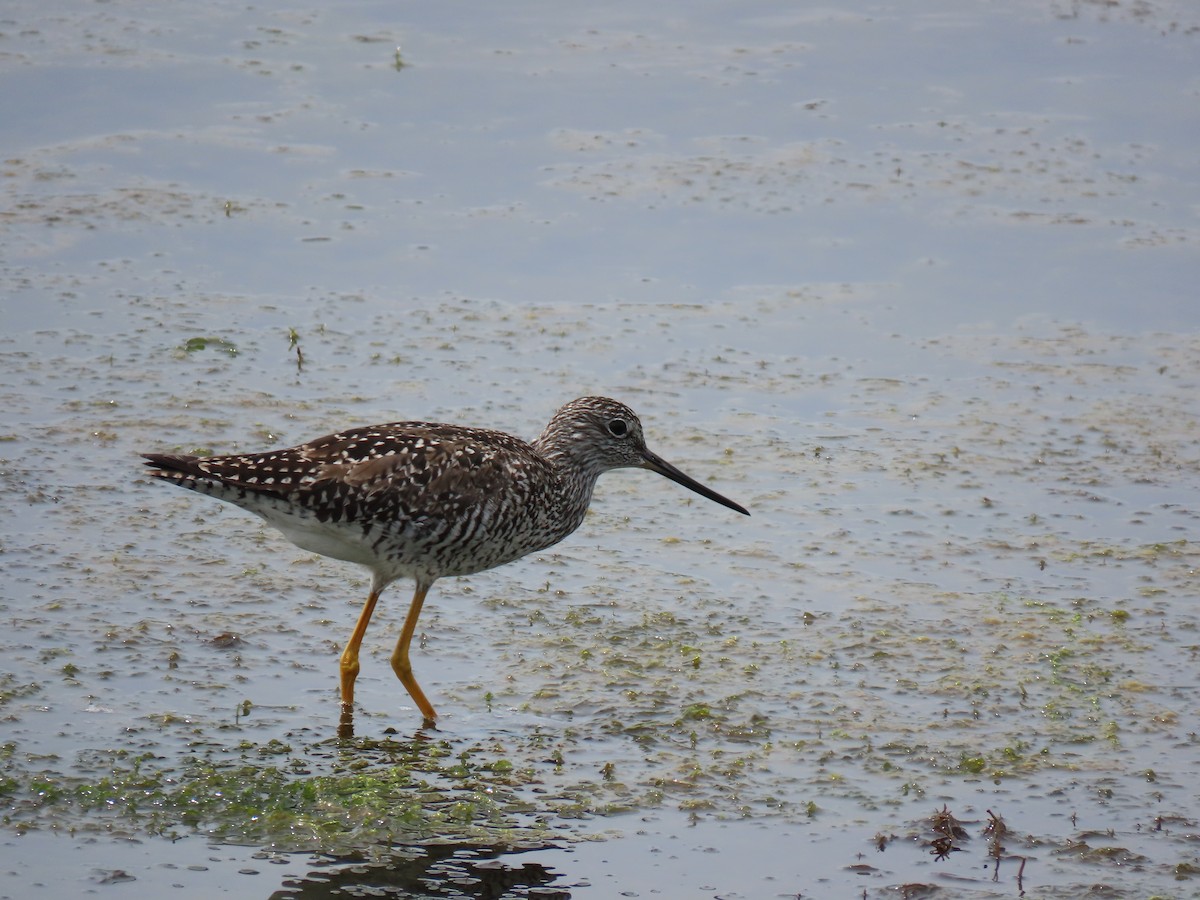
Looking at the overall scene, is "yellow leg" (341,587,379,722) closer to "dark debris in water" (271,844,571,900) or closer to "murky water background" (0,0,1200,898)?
"murky water background" (0,0,1200,898)

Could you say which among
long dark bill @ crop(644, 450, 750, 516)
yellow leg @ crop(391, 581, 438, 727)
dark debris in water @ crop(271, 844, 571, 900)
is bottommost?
dark debris in water @ crop(271, 844, 571, 900)

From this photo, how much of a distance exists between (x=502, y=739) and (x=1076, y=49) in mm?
10680

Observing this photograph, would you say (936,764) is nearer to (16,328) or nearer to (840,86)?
(16,328)

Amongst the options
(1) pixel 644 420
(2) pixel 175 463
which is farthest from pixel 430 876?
(1) pixel 644 420

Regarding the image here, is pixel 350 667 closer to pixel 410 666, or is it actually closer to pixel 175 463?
pixel 410 666

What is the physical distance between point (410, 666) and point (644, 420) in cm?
310

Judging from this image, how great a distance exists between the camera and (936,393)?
10.3 meters

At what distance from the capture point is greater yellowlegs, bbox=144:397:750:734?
22.3ft

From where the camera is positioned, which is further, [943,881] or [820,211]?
[820,211]

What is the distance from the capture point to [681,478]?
8.20m

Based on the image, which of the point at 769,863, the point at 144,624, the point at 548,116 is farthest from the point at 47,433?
the point at 548,116

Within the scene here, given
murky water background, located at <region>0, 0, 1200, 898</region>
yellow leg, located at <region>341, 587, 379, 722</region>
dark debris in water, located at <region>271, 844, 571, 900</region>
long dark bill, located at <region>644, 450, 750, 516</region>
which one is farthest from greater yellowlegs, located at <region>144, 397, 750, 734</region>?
dark debris in water, located at <region>271, 844, 571, 900</region>

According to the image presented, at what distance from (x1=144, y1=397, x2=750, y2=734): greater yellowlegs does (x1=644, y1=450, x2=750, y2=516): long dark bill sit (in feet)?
2.27

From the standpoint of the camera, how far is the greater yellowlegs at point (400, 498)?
6.79 meters
